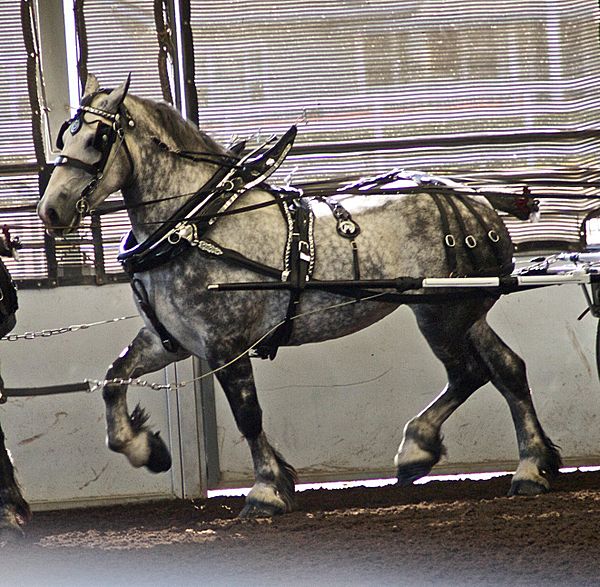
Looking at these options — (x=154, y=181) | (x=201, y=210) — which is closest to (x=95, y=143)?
(x=154, y=181)

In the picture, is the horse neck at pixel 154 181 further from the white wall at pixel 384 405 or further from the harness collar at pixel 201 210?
the white wall at pixel 384 405

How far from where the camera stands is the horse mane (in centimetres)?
552

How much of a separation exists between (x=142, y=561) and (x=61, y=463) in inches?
98.7

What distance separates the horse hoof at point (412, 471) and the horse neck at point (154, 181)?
5.72 feet

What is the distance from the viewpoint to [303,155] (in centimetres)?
729

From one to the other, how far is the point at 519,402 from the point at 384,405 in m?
1.33

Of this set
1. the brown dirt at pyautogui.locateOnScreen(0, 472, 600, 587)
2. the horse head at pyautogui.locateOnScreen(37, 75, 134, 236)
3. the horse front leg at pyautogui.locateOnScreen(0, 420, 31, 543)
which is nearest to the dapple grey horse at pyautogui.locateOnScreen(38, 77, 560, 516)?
the horse head at pyautogui.locateOnScreen(37, 75, 134, 236)

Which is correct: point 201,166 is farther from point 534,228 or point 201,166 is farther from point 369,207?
point 534,228

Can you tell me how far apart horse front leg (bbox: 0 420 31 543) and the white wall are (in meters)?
1.96

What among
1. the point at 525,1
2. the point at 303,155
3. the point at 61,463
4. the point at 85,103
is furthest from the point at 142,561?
the point at 525,1

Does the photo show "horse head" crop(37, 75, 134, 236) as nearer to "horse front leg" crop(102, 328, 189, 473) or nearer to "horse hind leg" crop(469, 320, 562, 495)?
"horse front leg" crop(102, 328, 189, 473)

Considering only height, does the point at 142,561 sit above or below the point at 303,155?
below

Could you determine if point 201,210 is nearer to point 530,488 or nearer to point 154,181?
point 154,181

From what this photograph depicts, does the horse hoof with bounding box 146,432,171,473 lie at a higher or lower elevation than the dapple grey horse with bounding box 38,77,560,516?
lower
